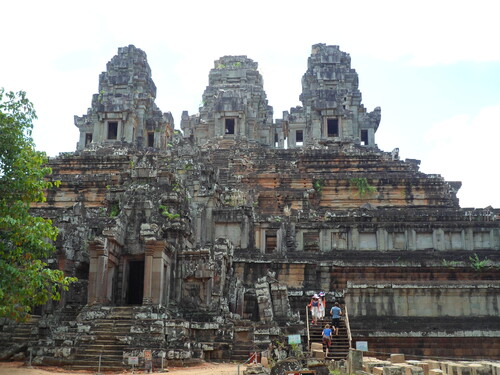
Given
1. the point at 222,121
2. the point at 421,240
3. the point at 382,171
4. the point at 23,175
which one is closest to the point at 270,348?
the point at 23,175

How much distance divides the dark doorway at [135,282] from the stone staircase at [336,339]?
7805 millimetres

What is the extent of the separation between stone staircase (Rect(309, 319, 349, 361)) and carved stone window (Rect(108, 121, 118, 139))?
120ft

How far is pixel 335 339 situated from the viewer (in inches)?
869

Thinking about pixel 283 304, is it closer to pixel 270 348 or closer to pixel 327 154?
→ pixel 270 348

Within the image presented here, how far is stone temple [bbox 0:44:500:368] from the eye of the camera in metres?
21.9

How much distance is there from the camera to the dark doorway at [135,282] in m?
25.1

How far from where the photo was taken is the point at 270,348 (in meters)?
19.6

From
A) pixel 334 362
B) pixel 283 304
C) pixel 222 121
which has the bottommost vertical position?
pixel 334 362

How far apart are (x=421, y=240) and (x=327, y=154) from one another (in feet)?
48.6

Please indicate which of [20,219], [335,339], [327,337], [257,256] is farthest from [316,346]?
[20,219]

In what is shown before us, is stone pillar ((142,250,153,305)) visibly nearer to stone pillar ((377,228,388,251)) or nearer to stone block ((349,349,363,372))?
stone block ((349,349,363,372))

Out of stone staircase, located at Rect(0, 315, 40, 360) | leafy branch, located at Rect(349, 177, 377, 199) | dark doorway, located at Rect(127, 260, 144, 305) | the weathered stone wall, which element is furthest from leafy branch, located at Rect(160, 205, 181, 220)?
leafy branch, located at Rect(349, 177, 377, 199)

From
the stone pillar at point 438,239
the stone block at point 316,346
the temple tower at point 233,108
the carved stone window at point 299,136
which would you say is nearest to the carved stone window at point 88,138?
the temple tower at point 233,108

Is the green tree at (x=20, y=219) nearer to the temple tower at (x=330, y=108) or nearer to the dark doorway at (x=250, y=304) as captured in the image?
the dark doorway at (x=250, y=304)
